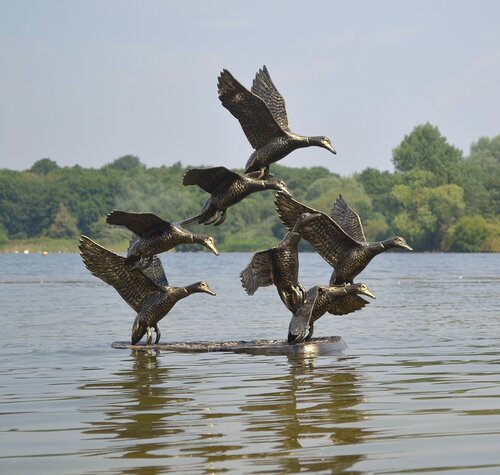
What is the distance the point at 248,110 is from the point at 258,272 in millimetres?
2027

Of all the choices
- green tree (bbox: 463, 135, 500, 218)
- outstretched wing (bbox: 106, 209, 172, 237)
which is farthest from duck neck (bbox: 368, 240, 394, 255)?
green tree (bbox: 463, 135, 500, 218)

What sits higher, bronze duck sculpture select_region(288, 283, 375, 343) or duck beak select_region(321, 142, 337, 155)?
duck beak select_region(321, 142, 337, 155)

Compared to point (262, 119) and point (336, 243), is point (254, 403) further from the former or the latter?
point (262, 119)

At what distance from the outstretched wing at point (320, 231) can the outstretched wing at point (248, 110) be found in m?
0.78

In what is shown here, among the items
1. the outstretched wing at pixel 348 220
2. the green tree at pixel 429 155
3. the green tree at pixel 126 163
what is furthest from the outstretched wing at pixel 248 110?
the green tree at pixel 126 163

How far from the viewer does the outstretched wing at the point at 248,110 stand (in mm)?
15453

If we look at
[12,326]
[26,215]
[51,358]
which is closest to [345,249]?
[51,358]

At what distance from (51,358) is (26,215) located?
106364 mm

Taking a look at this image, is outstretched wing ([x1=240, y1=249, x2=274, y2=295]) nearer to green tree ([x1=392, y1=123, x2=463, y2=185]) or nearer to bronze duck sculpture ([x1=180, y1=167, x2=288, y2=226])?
bronze duck sculpture ([x1=180, y1=167, x2=288, y2=226])

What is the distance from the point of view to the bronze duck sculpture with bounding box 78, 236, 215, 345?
647 inches

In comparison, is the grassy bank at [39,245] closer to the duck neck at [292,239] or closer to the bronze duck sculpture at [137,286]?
the bronze duck sculpture at [137,286]

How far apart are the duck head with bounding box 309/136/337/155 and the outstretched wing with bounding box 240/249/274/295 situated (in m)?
1.49

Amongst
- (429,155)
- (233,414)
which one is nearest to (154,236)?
(233,414)

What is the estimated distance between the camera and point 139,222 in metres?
15.6
